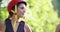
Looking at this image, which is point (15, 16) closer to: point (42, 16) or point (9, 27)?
point (9, 27)

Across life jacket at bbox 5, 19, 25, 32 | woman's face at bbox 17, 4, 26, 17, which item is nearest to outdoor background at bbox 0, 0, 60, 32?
life jacket at bbox 5, 19, 25, 32

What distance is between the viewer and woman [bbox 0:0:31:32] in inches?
98.0

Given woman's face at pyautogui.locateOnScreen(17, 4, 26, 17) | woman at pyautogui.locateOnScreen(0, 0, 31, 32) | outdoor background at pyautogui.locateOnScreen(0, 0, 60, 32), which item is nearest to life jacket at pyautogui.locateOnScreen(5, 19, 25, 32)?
woman at pyautogui.locateOnScreen(0, 0, 31, 32)

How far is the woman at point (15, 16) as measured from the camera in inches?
98.0

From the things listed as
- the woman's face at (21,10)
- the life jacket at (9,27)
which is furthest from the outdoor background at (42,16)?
the woman's face at (21,10)

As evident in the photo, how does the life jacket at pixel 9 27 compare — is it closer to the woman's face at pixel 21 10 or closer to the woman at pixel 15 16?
the woman at pixel 15 16

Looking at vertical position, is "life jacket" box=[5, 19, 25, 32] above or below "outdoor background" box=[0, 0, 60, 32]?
above

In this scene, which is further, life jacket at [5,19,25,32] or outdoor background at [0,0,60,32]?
outdoor background at [0,0,60,32]

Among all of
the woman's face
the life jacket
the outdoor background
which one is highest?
the woman's face

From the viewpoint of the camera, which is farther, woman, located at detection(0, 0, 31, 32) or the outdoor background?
the outdoor background

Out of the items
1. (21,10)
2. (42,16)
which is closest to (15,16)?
(21,10)

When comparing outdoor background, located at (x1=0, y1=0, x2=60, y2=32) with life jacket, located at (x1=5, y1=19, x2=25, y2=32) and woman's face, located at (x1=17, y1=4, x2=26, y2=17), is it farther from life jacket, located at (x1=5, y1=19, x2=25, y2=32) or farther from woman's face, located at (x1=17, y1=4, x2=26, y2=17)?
woman's face, located at (x1=17, y1=4, x2=26, y2=17)

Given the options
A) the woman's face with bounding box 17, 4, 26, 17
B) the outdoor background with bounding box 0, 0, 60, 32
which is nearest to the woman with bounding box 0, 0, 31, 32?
the woman's face with bounding box 17, 4, 26, 17

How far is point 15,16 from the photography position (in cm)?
252
